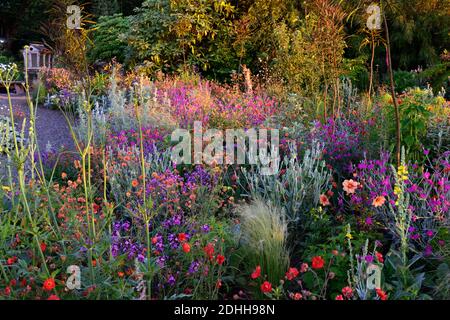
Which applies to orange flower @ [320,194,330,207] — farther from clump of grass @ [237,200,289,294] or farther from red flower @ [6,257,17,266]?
red flower @ [6,257,17,266]

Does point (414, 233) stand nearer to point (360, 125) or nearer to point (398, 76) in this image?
point (360, 125)

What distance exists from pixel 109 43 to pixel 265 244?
11140 millimetres

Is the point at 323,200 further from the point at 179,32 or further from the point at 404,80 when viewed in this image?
the point at 179,32

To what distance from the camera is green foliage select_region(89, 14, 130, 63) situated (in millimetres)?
12953

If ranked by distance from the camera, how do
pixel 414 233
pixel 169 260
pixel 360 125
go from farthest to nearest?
pixel 360 125 < pixel 414 233 < pixel 169 260

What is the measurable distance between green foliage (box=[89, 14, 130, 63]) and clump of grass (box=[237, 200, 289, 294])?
1039cm

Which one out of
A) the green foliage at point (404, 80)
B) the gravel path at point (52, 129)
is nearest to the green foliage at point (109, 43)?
the gravel path at point (52, 129)

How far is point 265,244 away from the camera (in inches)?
110

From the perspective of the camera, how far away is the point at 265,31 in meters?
11.4

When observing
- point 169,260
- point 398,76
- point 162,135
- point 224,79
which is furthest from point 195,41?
point 169,260

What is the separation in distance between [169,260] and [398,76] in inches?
327

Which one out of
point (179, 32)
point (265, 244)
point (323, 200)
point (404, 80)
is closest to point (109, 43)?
point (179, 32)
